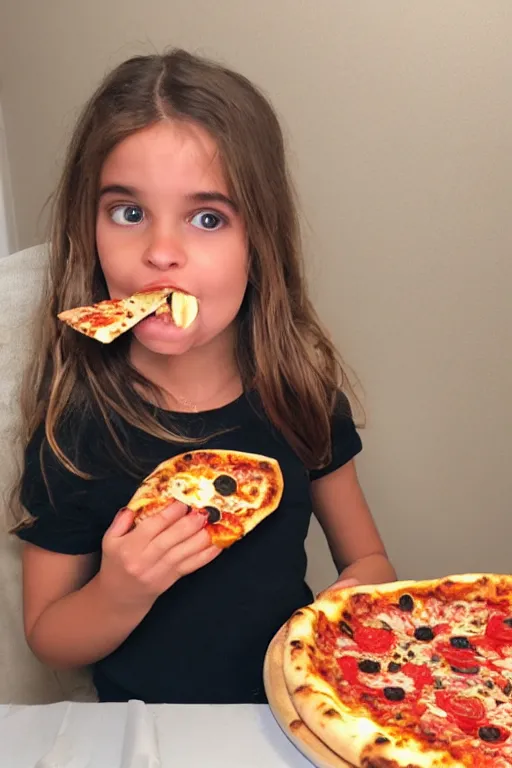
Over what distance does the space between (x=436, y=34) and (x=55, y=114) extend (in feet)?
2.21

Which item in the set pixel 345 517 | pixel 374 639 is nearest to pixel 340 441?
pixel 345 517

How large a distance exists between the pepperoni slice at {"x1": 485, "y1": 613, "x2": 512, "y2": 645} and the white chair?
0.54 metres

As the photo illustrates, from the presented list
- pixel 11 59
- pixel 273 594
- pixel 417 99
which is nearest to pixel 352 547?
pixel 273 594

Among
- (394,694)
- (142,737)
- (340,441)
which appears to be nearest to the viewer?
(142,737)

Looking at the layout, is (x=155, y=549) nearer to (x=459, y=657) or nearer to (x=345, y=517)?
(x=459, y=657)

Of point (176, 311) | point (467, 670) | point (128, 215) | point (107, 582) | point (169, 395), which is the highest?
point (128, 215)

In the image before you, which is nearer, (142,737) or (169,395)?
(142,737)

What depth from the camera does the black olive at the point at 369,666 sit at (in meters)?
0.93

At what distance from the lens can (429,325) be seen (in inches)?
67.1

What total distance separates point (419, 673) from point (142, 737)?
0.31 m

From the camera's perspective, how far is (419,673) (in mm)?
927

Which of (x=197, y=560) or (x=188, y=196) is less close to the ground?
(x=188, y=196)

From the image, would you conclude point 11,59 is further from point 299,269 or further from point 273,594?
point 273,594

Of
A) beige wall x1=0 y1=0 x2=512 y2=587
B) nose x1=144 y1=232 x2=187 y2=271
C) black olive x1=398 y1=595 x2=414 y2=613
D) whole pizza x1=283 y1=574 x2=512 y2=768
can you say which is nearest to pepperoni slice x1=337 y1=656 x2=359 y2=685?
whole pizza x1=283 y1=574 x2=512 y2=768
